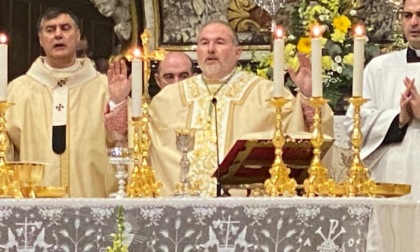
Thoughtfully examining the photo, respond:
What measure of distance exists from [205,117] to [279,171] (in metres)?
1.59

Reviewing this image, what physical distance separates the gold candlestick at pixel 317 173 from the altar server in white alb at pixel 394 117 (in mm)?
978

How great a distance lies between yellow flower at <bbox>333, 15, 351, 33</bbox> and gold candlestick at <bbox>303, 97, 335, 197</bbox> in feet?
8.57

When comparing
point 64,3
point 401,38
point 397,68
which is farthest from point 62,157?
point 64,3

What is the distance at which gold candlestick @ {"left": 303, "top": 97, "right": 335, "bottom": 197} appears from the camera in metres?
4.77

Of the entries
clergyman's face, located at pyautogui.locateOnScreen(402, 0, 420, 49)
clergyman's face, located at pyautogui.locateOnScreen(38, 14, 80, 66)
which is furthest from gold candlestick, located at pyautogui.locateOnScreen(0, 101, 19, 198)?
clergyman's face, located at pyautogui.locateOnScreen(402, 0, 420, 49)

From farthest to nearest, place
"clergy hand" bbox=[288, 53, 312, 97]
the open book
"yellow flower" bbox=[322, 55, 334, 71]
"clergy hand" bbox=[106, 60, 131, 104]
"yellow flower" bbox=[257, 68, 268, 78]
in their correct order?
"yellow flower" bbox=[257, 68, 268, 78]
"yellow flower" bbox=[322, 55, 334, 71]
"clergy hand" bbox=[106, 60, 131, 104]
"clergy hand" bbox=[288, 53, 312, 97]
the open book

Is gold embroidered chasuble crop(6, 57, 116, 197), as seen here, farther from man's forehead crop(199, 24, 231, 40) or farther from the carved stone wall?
the carved stone wall

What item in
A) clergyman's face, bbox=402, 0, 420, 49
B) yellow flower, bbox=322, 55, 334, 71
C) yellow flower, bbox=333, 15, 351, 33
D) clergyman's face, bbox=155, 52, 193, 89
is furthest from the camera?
yellow flower, bbox=333, 15, 351, 33

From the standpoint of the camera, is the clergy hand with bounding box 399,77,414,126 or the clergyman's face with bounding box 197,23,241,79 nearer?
the clergy hand with bounding box 399,77,414,126

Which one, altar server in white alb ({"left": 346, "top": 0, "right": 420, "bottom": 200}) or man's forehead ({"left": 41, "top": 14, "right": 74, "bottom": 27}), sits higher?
man's forehead ({"left": 41, "top": 14, "right": 74, "bottom": 27})

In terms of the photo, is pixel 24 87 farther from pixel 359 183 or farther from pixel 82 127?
pixel 359 183

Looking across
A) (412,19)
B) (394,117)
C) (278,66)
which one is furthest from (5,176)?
(412,19)

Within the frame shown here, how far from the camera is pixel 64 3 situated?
9.49 metres

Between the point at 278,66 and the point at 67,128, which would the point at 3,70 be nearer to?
the point at 278,66
